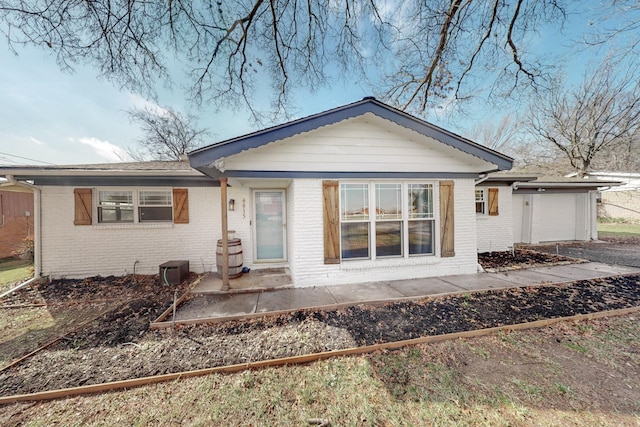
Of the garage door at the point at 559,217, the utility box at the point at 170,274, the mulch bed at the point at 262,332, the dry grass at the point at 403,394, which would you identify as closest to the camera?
the dry grass at the point at 403,394

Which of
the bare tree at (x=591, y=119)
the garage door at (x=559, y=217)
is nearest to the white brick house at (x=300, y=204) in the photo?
the garage door at (x=559, y=217)

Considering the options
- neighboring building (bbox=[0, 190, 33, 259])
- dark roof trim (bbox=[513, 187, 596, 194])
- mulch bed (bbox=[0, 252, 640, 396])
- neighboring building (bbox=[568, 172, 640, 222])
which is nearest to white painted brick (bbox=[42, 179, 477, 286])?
mulch bed (bbox=[0, 252, 640, 396])

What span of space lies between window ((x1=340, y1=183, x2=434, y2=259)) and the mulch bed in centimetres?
140

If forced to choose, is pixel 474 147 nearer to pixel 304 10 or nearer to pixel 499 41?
pixel 499 41

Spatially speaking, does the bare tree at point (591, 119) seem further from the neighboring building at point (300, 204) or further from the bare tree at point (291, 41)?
the neighboring building at point (300, 204)

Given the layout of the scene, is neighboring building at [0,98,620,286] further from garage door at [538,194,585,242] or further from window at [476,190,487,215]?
garage door at [538,194,585,242]

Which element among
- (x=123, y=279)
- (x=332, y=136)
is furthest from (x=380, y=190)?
(x=123, y=279)

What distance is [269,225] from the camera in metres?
6.58

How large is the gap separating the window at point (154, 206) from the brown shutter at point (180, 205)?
260mm

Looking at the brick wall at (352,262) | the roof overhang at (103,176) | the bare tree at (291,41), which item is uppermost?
the bare tree at (291,41)

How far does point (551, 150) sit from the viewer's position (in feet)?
59.7

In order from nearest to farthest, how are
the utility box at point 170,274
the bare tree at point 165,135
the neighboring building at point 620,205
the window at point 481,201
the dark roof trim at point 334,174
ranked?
the dark roof trim at point 334,174
the utility box at point 170,274
the window at point 481,201
the neighboring building at point 620,205
the bare tree at point 165,135

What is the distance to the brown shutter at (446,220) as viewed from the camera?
5.38 meters

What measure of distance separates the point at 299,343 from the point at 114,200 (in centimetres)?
642
